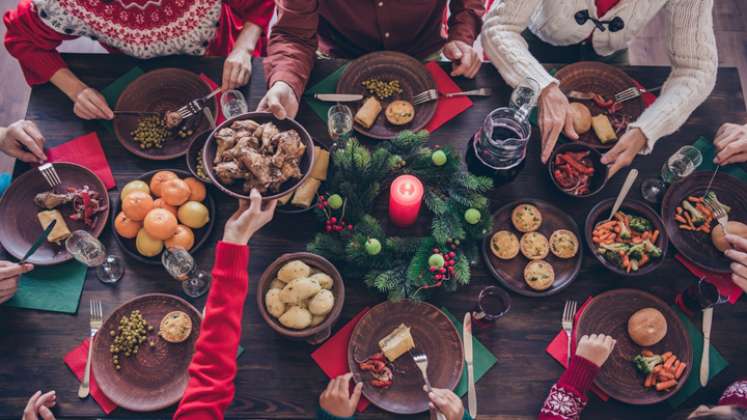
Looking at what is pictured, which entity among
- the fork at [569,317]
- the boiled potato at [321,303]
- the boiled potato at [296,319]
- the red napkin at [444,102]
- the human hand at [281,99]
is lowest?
the fork at [569,317]

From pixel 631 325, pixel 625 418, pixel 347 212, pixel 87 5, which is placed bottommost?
pixel 625 418

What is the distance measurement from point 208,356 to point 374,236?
1.92 feet

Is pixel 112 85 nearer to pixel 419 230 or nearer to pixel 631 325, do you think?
pixel 419 230

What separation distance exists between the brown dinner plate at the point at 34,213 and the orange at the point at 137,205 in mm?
125

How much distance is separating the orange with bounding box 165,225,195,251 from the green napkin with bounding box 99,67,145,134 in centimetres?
51

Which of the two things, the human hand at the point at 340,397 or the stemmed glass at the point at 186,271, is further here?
the stemmed glass at the point at 186,271

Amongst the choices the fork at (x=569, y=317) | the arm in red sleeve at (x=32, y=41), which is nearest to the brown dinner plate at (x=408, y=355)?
the fork at (x=569, y=317)

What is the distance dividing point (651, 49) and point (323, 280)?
3.17 m

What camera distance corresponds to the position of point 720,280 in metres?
1.66

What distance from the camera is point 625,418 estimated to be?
150 cm

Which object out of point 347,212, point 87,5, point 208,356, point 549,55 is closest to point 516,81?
point 549,55

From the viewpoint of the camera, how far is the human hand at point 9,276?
4.92 feet

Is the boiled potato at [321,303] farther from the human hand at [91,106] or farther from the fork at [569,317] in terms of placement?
the human hand at [91,106]

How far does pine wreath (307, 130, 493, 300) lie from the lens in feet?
4.98
